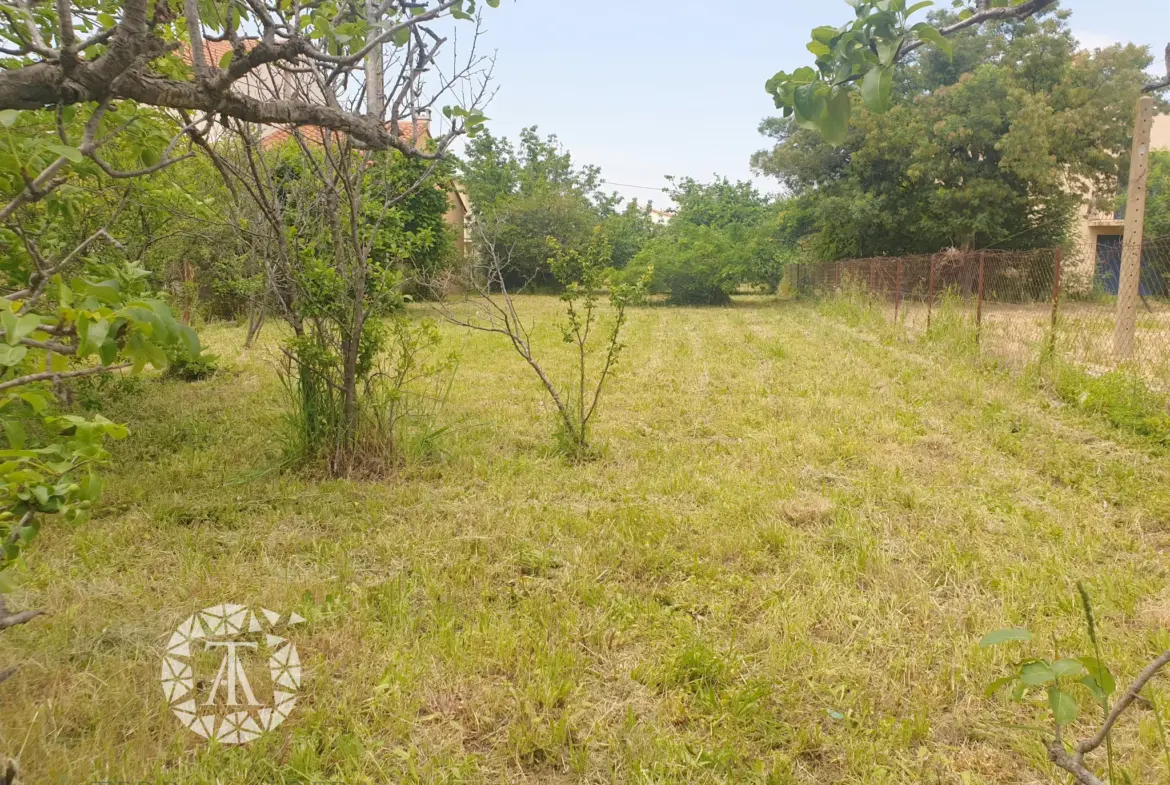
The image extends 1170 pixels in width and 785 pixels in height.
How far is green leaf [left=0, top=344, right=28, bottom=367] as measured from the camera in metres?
0.93

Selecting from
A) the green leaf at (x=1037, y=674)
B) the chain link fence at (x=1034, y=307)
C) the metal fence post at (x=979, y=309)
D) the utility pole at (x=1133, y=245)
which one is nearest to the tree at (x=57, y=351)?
the green leaf at (x=1037, y=674)

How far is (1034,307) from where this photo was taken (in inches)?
329

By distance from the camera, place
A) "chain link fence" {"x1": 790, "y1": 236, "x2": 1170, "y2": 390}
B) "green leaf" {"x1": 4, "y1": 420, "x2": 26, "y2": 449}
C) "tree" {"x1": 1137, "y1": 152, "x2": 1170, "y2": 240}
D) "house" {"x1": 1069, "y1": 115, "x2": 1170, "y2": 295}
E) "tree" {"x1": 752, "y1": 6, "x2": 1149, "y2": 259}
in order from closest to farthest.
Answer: "green leaf" {"x1": 4, "y1": 420, "x2": 26, "y2": 449}, "chain link fence" {"x1": 790, "y1": 236, "x2": 1170, "y2": 390}, "tree" {"x1": 752, "y1": 6, "x2": 1149, "y2": 259}, "house" {"x1": 1069, "y1": 115, "x2": 1170, "y2": 295}, "tree" {"x1": 1137, "y1": 152, "x2": 1170, "y2": 240}

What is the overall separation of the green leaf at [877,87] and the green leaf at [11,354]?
3.97 feet

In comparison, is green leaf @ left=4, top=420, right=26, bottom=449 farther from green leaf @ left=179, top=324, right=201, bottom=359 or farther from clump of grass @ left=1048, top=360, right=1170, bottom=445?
clump of grass @ left=1048, top=360, right=1170, bottom=445

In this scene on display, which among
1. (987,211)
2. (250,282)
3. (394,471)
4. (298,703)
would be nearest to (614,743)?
(298,703)

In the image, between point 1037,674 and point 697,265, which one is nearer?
point 1037,674

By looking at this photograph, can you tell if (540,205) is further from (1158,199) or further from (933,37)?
(933,37)

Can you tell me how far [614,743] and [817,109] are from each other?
1803mm

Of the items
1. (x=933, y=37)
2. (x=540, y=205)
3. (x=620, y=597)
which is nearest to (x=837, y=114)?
(x=933, y=37)

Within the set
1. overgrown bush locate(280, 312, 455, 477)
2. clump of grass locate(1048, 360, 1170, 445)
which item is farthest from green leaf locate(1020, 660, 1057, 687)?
clump of grass locate(1048, 360, 1170, 445)

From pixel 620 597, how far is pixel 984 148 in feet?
62.5

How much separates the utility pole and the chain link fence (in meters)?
0.08

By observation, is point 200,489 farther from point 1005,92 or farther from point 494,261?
point 1005,92
